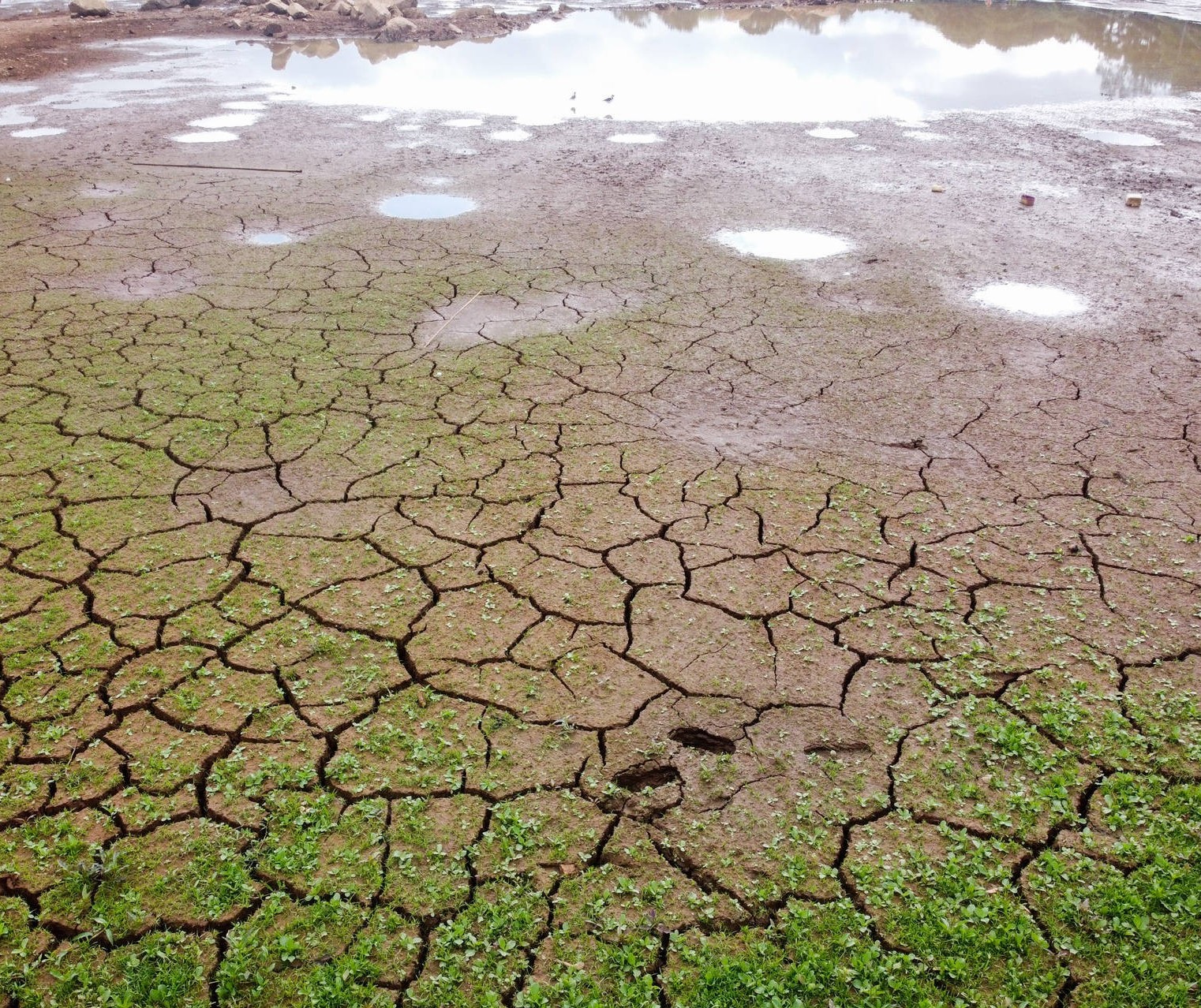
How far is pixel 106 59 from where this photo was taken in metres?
14.3

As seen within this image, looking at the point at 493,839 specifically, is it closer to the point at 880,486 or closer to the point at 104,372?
the point at 880,486

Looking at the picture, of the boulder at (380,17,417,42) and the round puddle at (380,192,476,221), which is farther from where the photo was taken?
the boulder at (380,17,417,42)

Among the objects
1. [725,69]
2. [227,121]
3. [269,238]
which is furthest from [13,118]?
[725,69]

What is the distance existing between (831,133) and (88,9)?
17.8 meters

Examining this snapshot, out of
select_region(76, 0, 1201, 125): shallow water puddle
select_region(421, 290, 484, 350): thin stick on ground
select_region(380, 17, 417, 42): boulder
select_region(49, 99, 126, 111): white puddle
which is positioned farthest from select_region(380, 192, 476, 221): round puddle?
select_region(380, 17, 417, 42): boulder

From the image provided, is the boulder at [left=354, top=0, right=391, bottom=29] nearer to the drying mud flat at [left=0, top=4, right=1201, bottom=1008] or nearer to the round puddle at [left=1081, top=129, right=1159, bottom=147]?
the drying mud flat at [left=0, top=4, right=1201, bottom=1008]

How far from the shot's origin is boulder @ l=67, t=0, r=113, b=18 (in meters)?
18.7

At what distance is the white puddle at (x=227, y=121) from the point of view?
991 cm

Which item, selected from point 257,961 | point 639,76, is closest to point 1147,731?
point 257,961

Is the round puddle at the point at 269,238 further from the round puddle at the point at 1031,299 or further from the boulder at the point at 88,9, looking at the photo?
the boulder at the point at 88,9

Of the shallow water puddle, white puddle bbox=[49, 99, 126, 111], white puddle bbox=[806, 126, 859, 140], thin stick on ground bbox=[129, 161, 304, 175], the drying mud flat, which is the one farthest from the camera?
the shallow water puddle

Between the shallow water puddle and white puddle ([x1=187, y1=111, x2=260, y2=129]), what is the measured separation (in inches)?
46.7

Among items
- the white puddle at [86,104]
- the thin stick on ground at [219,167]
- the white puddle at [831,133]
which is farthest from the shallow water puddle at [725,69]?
the thin stick on ground at [219,167]

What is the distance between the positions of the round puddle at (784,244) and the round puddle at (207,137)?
6.03m
